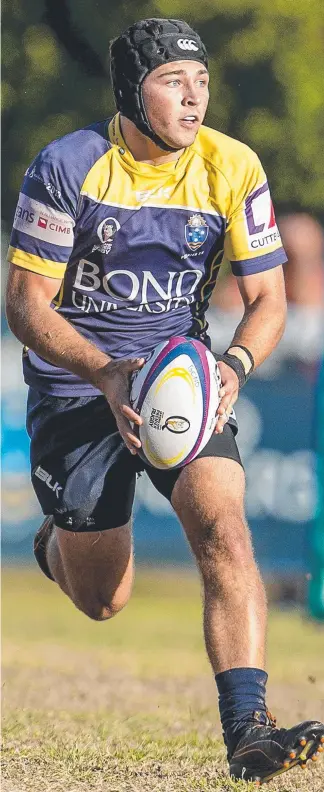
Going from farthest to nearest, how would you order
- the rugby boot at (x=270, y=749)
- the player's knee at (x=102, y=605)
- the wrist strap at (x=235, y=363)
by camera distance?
the player's knee at (x=102, y=605)
the wrist strap at (x=235, y=363)
the rugby boot at (x=270, y=749)

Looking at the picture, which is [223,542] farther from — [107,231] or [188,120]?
[188,120]

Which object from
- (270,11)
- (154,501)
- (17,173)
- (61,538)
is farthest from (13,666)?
(270,11)

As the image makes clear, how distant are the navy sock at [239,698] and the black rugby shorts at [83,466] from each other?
99 centimetres

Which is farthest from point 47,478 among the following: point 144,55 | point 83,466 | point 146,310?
point 144,55

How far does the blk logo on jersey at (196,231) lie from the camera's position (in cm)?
492

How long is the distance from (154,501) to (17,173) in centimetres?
307

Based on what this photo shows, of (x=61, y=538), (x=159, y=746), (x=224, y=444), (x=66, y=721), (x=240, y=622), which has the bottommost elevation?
(x=66, y=721)

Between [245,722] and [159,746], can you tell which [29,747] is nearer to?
[159,746]

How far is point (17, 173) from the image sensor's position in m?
11.8

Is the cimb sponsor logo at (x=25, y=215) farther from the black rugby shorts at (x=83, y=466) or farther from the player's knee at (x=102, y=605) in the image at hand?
the player's knee at (x=102, y=605)

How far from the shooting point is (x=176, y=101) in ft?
15.7

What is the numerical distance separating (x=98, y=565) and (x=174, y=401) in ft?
4.03

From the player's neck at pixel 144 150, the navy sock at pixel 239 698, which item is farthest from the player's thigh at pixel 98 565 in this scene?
the player's neck at pixel 144 150

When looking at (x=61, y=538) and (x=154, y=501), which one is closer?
(x=61, y=538)
